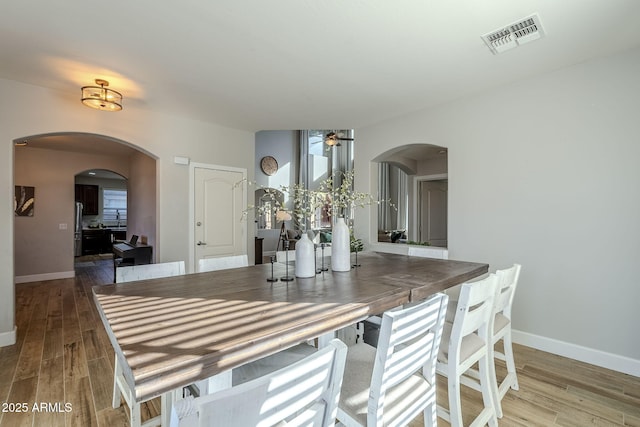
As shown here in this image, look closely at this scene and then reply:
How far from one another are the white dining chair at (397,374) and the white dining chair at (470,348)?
0.20m

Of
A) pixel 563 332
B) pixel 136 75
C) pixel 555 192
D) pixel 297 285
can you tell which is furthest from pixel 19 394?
pixel 555 192

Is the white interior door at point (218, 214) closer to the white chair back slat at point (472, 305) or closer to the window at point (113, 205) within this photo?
the white chair back slat at point (472, 305)

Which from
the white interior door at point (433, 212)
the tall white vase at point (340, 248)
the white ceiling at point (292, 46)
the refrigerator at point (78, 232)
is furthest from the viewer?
the refrigerator at point (78, 232)

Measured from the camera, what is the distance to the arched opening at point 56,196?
5.73 m

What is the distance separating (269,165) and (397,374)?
8806 mm

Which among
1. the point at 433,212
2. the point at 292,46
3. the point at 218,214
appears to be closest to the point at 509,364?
the point at 292,46

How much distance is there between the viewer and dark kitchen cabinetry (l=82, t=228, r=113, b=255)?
9414 mm

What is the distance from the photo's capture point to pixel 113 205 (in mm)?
11164

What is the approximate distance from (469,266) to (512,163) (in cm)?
145

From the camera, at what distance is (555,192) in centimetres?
283

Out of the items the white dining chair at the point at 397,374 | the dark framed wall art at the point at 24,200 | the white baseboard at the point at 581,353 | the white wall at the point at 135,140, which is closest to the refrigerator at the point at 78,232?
the dark framed wall art at the point at 24,200

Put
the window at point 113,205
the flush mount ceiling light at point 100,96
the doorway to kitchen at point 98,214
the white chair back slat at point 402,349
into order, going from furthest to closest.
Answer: the window at point 113,205, the doorway to kitchen at point 98,214, the flush mount ceiling light at point 100,96, the white chair back slat at point 402,349

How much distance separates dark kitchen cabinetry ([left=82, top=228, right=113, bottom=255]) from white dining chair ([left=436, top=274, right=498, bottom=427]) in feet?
36.3

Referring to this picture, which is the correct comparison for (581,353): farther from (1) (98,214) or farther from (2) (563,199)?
(1) (98,214)
